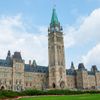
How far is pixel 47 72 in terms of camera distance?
130m

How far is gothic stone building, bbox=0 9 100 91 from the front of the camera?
356 ft

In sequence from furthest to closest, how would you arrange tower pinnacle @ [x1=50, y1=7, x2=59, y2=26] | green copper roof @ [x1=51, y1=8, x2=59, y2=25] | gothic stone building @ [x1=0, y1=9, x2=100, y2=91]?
1. green copper roof @ [x1=51, y1=8, x2=59, y2=25]
2. tower pinnacle @ [x1=50, y1=7, x2=59, y2=26]
3. gothic stone building @ [x1=0, y1=9, x2=100, y2=91]

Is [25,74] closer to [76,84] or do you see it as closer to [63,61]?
[63,61]

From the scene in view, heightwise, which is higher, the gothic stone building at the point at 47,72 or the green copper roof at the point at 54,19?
the green copper roof at the point at 54,19

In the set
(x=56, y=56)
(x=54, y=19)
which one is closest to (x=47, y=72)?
(x=56, y=56)

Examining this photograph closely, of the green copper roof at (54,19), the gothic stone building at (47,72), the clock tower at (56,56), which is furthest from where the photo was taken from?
the green copper roof at (54,19)

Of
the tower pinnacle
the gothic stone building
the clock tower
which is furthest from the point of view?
the tower pinnacle

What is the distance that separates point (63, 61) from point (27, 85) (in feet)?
72.0

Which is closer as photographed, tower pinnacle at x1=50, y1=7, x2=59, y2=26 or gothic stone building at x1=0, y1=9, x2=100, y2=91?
gothic stone building at x1=0, y1=9, x2=100, y2=91

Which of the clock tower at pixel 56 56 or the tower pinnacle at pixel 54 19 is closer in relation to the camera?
the clock tower at pixel 56 56

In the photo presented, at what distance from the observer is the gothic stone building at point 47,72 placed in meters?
109

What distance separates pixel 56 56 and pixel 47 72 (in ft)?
37.2

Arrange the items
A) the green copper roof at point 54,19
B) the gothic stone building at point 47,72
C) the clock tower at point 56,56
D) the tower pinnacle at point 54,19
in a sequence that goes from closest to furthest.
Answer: the gothic stone building at point 47,72 < the clock tower at point 56,56 < the tower pinnacle at point 54,19 < the green copper roof at point 54,19

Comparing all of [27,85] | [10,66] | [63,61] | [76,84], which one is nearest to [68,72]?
[76,84]
